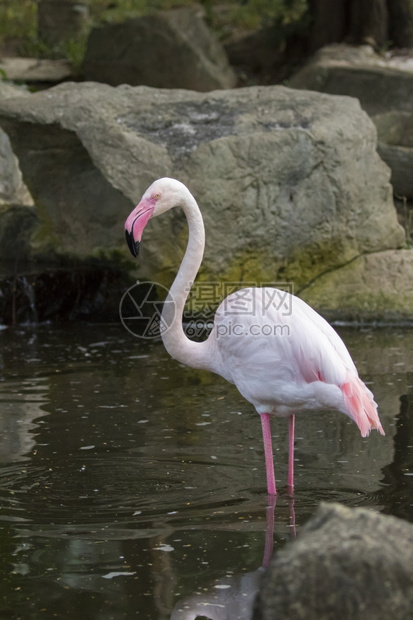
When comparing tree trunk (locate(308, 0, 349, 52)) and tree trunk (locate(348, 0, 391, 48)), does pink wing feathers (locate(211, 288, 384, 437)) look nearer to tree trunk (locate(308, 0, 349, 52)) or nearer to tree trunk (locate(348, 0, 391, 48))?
tree trunk (locate(348, 0, 391, 48))

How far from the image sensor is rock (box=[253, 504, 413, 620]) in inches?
92.7

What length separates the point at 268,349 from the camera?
3949 mm

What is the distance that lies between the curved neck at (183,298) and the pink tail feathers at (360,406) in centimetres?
76

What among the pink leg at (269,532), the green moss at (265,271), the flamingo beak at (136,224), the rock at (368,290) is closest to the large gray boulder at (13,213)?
the green moss at (265,271)

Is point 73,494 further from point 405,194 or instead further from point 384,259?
point 405,194

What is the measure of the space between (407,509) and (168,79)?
8.81 metres

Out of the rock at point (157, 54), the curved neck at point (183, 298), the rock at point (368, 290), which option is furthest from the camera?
the rock at point (157, 54)

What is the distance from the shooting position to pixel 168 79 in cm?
1152

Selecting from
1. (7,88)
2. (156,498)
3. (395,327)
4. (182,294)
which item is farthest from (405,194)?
(156,498)

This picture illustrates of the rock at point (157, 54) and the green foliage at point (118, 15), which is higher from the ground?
the green foliage at point (118, 15)

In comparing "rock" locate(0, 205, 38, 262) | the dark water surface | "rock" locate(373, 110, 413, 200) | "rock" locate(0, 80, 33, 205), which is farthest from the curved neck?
"rock" locate(373, 110, 413, 200)

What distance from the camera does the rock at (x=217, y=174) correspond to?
23.4 feet

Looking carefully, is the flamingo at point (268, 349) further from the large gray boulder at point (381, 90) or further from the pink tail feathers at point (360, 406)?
the large gray boulder at point (381, 90)

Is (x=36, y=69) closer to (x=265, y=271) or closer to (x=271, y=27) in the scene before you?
(x=271, y=27)
